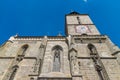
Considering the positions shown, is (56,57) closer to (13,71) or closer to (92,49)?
(92,49)

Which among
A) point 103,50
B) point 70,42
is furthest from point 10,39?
point 103,50

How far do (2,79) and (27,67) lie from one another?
7.20 ft

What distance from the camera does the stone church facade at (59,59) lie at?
1196 centimetres

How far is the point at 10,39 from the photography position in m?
17.3

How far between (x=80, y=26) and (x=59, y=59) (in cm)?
940

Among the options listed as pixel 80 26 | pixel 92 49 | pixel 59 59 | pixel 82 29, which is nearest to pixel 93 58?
pixel 92 49

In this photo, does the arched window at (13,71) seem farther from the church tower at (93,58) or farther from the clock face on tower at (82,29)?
the clock face on tower at (82,29)

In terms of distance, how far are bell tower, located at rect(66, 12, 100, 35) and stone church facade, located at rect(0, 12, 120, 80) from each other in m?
2.97

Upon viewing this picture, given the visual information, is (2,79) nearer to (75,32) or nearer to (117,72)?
(117,72)

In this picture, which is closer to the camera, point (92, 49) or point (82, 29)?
point (92, 49)

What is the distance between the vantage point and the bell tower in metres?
20.4

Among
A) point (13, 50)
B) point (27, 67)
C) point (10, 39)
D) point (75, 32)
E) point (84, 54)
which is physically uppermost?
point (75, 32)

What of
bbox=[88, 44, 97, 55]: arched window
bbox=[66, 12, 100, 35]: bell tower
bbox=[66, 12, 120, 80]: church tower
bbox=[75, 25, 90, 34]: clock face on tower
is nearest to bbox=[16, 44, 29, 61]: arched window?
bbox=[66, 12, 120, 80]: church tower

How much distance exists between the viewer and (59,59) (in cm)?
1431
